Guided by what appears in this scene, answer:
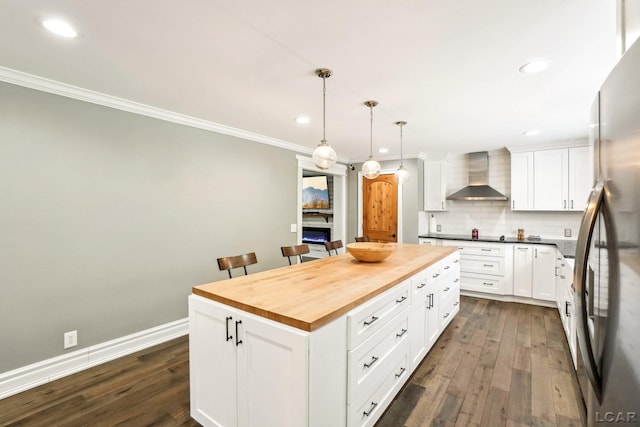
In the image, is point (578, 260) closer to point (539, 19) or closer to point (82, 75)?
point (539, 19)

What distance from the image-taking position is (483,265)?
15.1 feet

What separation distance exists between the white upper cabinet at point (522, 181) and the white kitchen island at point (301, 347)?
11.1ft

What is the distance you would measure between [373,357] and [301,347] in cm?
70

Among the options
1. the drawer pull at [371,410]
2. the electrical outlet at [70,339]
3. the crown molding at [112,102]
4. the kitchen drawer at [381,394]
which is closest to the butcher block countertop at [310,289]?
the kitchen drawer at [381,394]

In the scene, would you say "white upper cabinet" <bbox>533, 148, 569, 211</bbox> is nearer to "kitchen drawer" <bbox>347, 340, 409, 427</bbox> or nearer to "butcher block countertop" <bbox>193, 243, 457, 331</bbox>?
"butcher block countertop" <bbox>193, 243, 457, 331</bbox>

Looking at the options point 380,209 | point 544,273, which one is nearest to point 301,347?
point 544,273

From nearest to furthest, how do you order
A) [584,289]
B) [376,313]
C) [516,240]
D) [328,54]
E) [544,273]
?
[584,289] < [376,313] < [328,54] < [544,273] < [516,240]

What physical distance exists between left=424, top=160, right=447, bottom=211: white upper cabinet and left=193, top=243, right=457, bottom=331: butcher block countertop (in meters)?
2.96

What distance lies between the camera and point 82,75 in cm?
225

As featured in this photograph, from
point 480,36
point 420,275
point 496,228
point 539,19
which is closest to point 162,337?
point 420,275

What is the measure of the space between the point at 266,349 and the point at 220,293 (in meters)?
0.47

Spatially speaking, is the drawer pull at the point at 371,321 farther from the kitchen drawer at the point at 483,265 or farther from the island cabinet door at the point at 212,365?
the kitchen drawer at the point at 483,265

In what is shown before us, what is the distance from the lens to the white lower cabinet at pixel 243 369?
1.31 m

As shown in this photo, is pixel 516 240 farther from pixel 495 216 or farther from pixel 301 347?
pixel 301 347
